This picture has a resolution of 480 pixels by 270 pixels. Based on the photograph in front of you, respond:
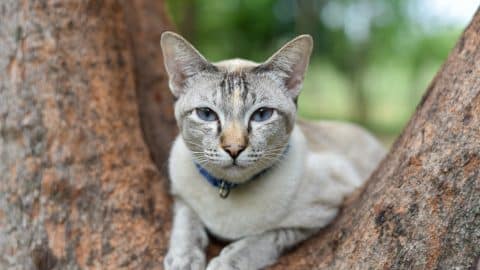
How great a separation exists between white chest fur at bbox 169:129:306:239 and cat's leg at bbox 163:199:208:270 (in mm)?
64

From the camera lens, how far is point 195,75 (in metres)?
2.70

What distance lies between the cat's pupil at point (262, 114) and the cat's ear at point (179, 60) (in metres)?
0.36

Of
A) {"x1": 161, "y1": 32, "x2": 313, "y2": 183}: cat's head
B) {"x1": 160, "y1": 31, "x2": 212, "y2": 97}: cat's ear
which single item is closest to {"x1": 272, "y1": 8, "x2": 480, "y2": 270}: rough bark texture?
{"x1": 161, "y1": 32, "x2": 313, "y2": 183}: cat's head

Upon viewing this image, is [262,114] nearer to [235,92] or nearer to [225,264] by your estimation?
[235,92]

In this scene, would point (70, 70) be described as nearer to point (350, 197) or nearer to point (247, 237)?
point (247, 237)

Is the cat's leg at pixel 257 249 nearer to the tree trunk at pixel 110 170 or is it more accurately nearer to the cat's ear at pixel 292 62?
the tree trunk at pixel 110 170

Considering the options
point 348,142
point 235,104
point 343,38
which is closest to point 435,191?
point 235,104

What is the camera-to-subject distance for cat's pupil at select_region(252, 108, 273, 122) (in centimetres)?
254

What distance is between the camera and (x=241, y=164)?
7.90ft

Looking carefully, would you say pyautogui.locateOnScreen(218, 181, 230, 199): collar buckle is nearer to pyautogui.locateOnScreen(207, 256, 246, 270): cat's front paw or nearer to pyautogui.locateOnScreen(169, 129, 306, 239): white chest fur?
pyautogui.locateOnScreen(169, 129, 306, 239): white chest fur

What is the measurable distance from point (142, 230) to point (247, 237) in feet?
1.88

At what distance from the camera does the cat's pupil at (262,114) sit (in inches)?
100

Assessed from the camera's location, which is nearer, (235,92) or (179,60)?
(235,92)

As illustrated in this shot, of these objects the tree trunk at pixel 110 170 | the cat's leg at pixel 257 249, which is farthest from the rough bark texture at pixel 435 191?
the cat's leg at pixel 257 249
